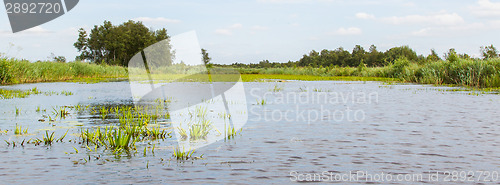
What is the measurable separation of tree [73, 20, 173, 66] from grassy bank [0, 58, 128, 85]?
46790 mm

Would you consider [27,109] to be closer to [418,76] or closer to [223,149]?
[223,149]

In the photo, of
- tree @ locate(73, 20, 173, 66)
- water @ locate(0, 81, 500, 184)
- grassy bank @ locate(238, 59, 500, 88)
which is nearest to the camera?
Result: water @ locate(0, 81, 500, 184)

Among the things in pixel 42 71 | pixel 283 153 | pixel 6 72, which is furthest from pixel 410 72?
Answer: pixel 283 153

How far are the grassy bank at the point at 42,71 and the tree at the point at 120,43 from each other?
154 ft

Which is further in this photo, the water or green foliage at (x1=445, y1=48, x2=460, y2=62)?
green foliage at (x1=445, y1=48, x2=460, y2=62)

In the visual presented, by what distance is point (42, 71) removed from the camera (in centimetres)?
4291

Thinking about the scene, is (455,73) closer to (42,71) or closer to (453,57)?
(453,57)

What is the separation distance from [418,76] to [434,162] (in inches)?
1691

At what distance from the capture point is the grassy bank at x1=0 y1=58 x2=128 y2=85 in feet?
116

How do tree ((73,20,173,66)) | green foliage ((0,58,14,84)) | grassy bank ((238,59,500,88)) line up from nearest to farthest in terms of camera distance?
1. green foliage ((0,58,14,84))
2. grassy bank ((238,59,500,88))
3. tree ((73,20,173,66))

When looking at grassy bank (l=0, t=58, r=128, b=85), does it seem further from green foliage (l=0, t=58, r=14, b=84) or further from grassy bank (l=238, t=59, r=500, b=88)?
grassy bank (l=238, t=59, r=500, b=88)

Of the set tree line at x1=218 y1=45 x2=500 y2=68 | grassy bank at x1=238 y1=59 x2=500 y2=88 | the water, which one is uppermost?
tree line at x1=218 y1=45 x2=500 y2=68

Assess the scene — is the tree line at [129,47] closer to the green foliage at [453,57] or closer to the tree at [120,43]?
the tree at [120,43]

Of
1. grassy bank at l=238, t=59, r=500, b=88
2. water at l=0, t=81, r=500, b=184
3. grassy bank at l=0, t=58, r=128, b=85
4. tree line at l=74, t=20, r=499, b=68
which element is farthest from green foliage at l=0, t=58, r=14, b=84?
tree line at l=74, t=20, r=499, b=68
